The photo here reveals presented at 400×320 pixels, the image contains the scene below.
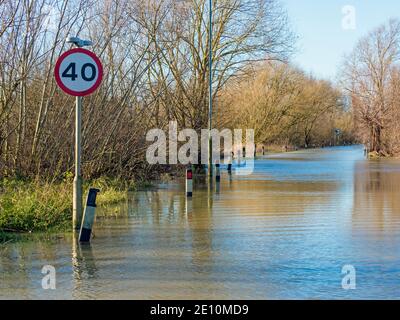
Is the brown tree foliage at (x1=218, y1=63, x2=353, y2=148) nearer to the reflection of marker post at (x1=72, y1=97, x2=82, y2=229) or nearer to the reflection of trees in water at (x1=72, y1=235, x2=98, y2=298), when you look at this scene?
the reflection of marker post at (x1=72, y1=97, x2=82, y2=229)

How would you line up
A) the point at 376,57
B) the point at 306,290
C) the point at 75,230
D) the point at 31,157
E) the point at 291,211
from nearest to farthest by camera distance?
the point at 306,290 < the point at 75,230 < the point at 291,211 < the point at 31,157 < the point at 376,57

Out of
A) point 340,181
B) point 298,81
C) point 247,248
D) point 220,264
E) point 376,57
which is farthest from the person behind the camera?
point 298,81

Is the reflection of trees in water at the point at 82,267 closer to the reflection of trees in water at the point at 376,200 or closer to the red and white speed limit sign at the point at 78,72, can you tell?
the red and white speed limit sign at the point at 78,72

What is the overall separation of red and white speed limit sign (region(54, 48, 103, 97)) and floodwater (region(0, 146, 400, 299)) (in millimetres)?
2391

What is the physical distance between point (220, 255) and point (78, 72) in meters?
3.77

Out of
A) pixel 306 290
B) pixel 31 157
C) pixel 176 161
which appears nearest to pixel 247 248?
pixel 306 290

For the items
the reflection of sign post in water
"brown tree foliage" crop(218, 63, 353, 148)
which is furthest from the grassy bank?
"brown tree foliage" crop(218, 63, 353, 148)

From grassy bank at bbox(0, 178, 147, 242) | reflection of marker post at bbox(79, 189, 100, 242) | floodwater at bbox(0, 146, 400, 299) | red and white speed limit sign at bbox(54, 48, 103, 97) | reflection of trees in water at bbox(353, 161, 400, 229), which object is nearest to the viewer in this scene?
floodwater at bbox(0, 146, 400, 299)

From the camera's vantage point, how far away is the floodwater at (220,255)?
6633 mm

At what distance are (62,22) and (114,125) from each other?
11.7 feet

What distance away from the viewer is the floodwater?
663 cm

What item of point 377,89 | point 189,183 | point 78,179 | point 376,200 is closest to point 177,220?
point 78,179

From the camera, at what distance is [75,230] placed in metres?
10.3
